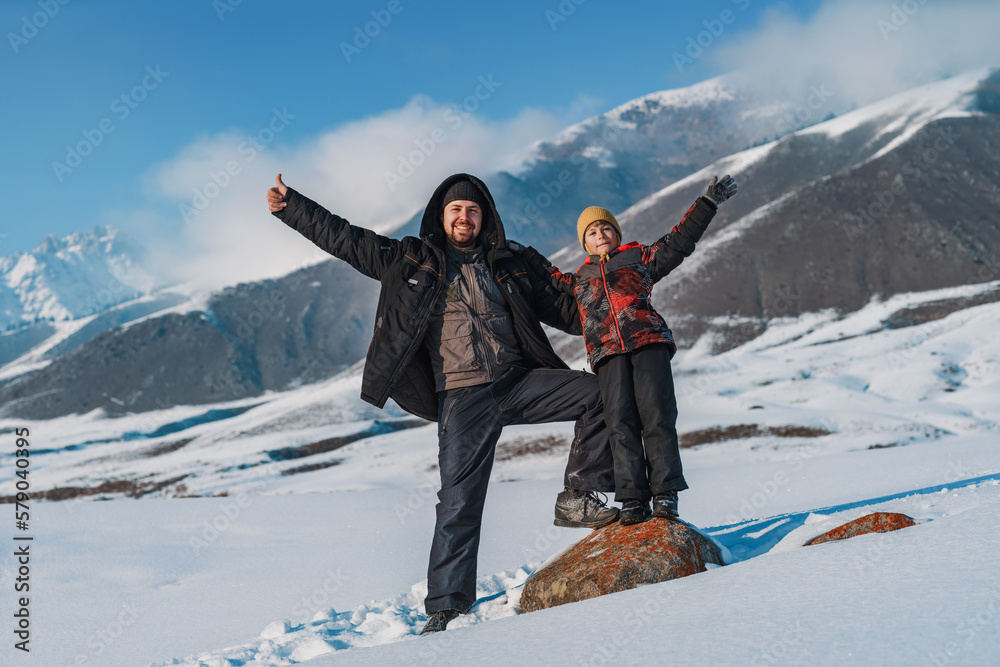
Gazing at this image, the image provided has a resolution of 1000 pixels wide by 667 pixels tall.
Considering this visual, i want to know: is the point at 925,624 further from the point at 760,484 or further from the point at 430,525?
the point at 760,484

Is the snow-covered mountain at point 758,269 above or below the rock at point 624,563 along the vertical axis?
above

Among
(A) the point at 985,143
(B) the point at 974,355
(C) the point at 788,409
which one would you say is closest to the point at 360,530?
(C) the point at 788,409

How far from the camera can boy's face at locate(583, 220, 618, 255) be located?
6.26m

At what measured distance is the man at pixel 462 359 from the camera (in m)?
5.66

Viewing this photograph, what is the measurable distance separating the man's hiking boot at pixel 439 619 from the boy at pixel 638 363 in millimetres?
1585

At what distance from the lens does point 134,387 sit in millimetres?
128250

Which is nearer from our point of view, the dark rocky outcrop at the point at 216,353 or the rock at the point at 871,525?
the rock at the point at 871,525

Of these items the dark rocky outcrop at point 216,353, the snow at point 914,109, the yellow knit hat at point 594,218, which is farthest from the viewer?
the snow at point 914,109

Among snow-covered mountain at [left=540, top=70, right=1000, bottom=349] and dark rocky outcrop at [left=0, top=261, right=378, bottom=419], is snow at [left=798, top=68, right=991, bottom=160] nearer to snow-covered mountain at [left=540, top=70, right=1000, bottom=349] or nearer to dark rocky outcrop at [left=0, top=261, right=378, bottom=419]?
snow-covered mountain at [left=540, top=70, right=1000, bottom=349]

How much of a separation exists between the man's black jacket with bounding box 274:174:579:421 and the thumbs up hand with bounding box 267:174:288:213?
0.04 meters

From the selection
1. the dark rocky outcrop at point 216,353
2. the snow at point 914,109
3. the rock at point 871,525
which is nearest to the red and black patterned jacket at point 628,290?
the rock at point 871,525

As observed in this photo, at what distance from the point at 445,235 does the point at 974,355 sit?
49624 millimetres

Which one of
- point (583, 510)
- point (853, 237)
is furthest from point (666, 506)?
point (853, 237)

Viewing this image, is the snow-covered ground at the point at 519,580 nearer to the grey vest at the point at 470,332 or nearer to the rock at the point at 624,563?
the rock at the point at 624,563
